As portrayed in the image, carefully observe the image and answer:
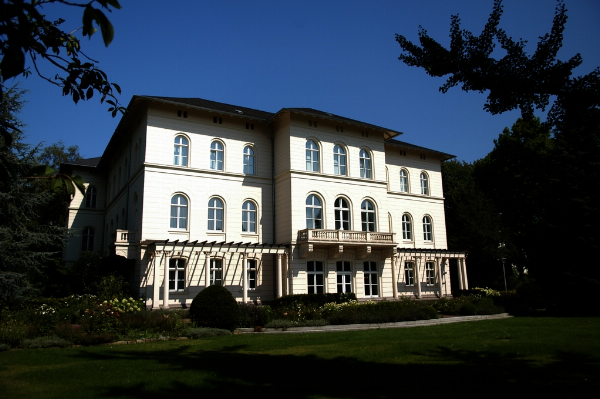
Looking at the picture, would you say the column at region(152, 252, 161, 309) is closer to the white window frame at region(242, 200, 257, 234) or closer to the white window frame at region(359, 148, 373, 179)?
the white window frame at region(242, 200, 257, 234)

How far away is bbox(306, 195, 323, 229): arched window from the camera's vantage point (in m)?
27.6

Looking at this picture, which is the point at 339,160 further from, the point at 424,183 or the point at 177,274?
the point at 177,274

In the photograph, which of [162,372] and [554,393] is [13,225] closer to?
[162,372]

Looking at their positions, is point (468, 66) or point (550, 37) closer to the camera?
point (550, 37)

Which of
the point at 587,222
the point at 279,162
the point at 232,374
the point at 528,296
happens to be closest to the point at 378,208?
the point at 279,162

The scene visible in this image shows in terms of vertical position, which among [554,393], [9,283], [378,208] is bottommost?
[554,393]

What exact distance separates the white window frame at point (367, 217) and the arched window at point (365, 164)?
73.2 inches

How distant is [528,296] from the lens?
25781mm

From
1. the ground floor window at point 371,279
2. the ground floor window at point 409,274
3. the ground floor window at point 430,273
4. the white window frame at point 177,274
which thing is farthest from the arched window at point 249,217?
the ground floor window at point 430,273

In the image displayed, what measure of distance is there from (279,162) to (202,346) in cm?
1773

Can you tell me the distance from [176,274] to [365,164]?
14457mm

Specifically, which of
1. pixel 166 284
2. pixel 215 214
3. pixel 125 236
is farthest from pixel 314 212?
pixel 125 236

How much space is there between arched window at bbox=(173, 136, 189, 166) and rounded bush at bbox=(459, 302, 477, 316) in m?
17.5

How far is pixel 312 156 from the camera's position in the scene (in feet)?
94.1
